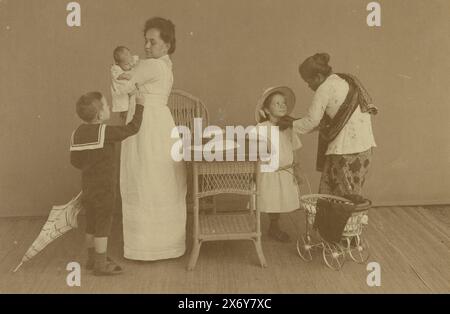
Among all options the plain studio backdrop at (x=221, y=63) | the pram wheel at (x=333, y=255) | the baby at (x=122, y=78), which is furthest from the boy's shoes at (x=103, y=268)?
the plain studio backdrop at (x=221, y=63)

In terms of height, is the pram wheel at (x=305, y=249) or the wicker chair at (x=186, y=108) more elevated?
the wicker chair at (x=186, y=108)

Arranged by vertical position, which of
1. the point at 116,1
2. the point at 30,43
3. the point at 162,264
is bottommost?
the point at 162,264

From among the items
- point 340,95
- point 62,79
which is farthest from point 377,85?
point 62,79

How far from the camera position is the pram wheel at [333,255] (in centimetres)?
363

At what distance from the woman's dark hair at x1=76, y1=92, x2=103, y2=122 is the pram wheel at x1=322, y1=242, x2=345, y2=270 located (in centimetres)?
155

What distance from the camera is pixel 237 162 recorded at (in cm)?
359

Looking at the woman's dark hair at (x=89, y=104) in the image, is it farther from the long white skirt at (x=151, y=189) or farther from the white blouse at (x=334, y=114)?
the white blouse at (x=334, y=114)

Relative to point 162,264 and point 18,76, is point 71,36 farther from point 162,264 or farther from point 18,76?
point 162,264

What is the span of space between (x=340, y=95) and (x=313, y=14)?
1.22 meters

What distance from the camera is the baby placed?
11.7 feet

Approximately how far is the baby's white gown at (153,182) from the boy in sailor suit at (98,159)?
10cm

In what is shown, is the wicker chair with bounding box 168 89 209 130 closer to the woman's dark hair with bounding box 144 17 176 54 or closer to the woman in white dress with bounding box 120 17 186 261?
the woman in white dress with bounding box 120 17 186 261

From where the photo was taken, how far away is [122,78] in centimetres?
355

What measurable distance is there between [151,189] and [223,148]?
499 mm
